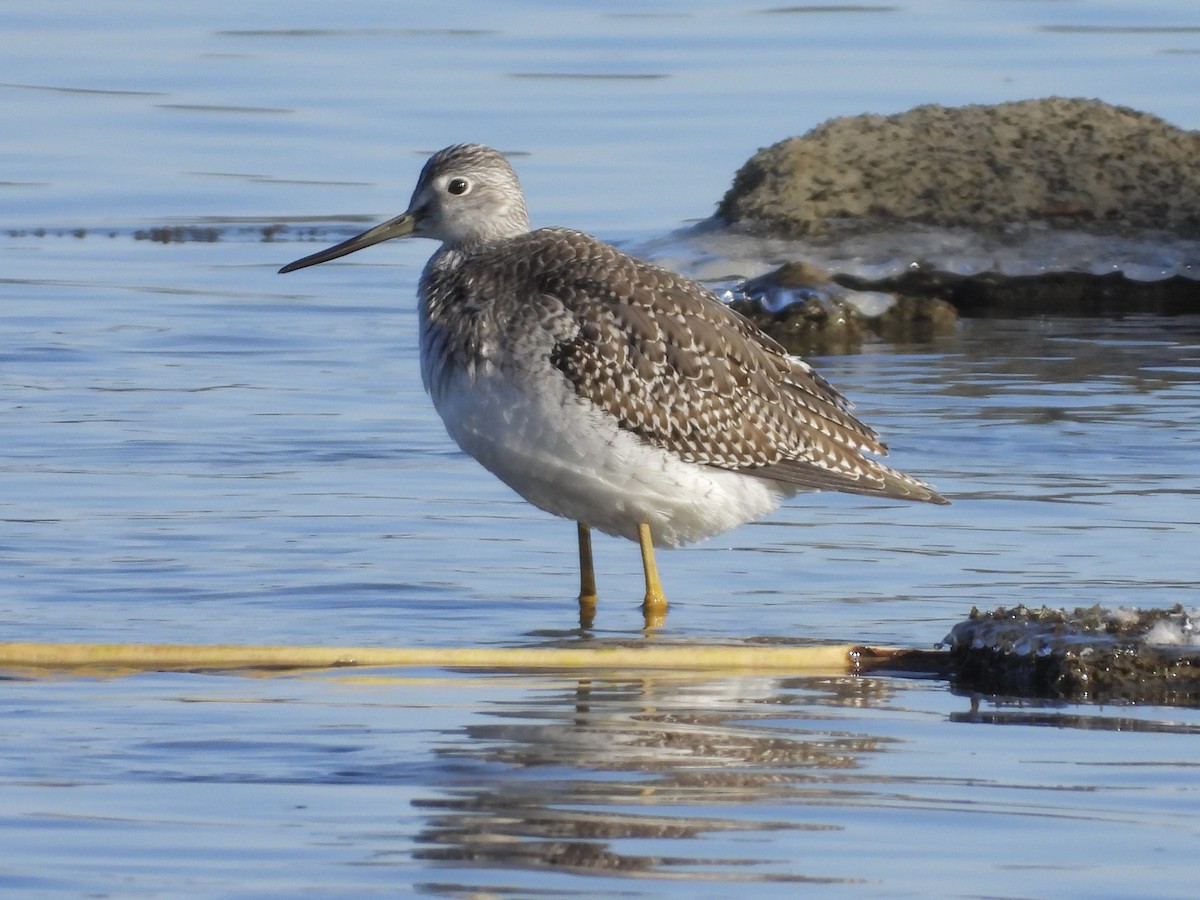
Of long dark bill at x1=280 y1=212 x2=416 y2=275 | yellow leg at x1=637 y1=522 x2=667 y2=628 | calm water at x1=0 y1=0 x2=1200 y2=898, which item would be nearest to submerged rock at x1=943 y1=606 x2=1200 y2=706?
calm water at x1=0 y1=0 x2=1200 y2=898

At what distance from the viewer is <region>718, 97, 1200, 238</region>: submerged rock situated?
15.5 m

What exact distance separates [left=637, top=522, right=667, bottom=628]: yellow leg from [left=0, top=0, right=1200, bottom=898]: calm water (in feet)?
0.24

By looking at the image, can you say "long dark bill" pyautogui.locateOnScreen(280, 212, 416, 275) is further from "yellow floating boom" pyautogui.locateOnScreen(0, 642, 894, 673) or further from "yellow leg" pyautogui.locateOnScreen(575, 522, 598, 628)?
"yellow floating boom" pyautogui.locateOnScreen(0, 642, 894, 673)

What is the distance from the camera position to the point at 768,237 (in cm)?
1543

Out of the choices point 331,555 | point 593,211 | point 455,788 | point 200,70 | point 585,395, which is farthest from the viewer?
point 200,70

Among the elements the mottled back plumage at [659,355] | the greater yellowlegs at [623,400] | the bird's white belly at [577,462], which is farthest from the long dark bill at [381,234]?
the bird's white belly at [577,462]

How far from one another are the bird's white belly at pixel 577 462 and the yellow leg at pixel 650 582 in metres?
0.06

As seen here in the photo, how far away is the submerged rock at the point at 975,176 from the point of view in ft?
50.8

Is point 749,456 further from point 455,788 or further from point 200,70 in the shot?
point 200,70

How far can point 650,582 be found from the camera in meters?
8.88

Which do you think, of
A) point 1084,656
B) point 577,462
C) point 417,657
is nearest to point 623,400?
point 577,462

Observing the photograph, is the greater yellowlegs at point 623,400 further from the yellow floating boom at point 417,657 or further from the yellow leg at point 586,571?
the yellow floating boom at point 417,657

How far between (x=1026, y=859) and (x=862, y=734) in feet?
3.93

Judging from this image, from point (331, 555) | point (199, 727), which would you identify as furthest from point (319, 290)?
point (199, 727)
